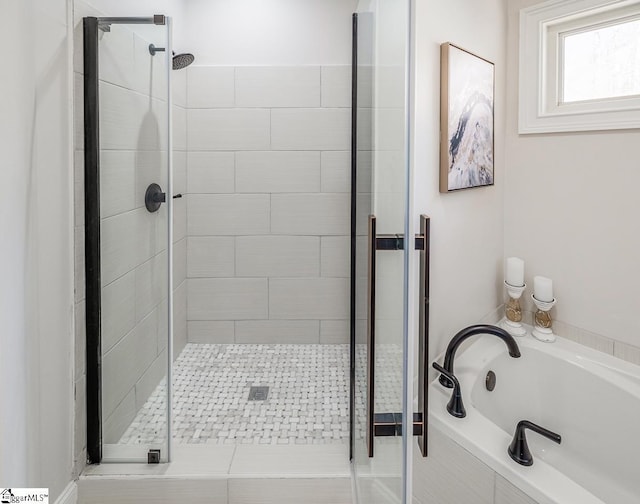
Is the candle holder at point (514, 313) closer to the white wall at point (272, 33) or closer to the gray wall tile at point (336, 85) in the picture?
the gray wall tile at point (336, 85)

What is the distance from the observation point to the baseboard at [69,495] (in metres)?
1.39

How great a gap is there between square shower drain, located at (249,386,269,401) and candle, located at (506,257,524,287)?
132cm

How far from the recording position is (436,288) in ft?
6.24

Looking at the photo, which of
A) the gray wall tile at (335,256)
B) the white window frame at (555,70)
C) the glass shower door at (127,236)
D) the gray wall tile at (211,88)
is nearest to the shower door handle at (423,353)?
the glass shower door at (127,236)

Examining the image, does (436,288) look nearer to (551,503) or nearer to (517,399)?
(517,399)

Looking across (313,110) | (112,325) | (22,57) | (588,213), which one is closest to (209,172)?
(313,110)

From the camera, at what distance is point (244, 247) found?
264cm

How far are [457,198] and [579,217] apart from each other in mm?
606

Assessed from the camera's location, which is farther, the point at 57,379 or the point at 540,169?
the point at 540,169

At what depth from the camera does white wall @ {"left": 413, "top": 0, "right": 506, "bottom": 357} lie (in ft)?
5.79

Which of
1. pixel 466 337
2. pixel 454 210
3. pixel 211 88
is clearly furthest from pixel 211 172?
pixel 466 337

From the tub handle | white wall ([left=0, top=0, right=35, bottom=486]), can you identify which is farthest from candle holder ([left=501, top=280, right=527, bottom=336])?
white wall ([left=0, top=0, right=35, bottom=486])

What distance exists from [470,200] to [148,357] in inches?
60.8

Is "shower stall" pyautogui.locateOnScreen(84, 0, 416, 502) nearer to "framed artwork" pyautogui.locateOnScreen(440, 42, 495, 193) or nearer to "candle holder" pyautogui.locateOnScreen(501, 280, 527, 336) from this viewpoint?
"framed artwork" pyautogui.locateOnScreen(440, 42, 495, 193)
